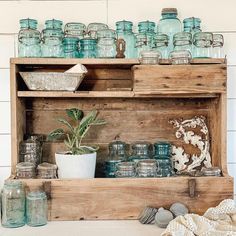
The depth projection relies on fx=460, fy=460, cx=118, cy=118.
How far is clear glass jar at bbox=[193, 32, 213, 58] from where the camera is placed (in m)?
1.80

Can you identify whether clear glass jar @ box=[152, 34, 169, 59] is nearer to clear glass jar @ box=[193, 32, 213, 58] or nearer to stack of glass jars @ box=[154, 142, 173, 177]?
clear glass jar @ box=[193, 32, 213, 58]

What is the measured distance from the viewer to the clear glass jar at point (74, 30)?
1854 millimetres

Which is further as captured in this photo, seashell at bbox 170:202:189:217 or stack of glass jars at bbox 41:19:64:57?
stack of glass jars at bbox 41:19:64:57

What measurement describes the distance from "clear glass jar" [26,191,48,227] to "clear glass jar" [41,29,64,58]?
1.78 ft

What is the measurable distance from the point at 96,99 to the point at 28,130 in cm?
32

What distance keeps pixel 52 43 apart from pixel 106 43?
0.21 metres

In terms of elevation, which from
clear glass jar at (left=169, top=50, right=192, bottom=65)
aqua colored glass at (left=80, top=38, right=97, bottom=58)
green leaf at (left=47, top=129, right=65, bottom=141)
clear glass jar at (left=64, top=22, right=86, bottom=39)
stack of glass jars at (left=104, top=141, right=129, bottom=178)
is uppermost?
clear glass jar at (left=64, top=22, right=86, bottom=39)

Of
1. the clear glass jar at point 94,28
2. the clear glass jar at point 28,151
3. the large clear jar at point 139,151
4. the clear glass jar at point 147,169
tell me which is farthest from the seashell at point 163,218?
the clear glass jar at point 94,28

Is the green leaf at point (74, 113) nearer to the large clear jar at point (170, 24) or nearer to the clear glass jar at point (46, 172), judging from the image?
the clear glass jar at point (46, 172)

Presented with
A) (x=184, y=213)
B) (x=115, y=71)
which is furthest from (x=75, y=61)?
(x=184, y=213)

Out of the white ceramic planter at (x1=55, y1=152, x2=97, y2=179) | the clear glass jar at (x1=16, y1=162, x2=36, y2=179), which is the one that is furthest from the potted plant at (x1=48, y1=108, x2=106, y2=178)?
the clear glass jar at (x1=16, y1=162, x2=36, y2=179)

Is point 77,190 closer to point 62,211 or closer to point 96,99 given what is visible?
point 62,211

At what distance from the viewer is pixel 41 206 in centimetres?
167

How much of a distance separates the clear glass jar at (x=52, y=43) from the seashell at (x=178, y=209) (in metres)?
0.73
